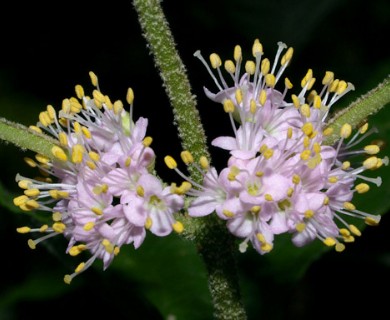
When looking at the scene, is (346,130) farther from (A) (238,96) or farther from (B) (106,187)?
(B) (106,187)

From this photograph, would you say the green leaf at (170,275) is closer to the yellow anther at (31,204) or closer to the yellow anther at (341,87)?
the yellow anther at (31,204)

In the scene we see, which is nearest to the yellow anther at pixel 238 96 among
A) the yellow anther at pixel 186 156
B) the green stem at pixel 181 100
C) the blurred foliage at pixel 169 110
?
the green stem at pixel 181 100

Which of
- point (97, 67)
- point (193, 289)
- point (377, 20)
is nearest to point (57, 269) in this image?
point (193, 289)

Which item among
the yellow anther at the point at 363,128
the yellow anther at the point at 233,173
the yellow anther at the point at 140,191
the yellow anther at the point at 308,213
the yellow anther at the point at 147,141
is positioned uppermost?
the yellow anther at the point at 147,141

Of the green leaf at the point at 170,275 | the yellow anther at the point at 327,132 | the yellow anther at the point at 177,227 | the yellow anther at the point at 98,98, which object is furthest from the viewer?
the green leaf at the point at 170,275

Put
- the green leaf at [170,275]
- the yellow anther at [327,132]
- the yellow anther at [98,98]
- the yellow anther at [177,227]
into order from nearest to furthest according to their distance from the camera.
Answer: the yellow anther at [177,227] → the yellow anther at [327,132] → the yellow anther at [98,98] → the green leaf at [170,275]

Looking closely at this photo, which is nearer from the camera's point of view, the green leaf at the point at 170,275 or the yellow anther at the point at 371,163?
the yellow anther at the point at 371,163

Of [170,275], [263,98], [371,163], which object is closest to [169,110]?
[170,275]

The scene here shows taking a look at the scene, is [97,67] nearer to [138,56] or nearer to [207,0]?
[138,56]
